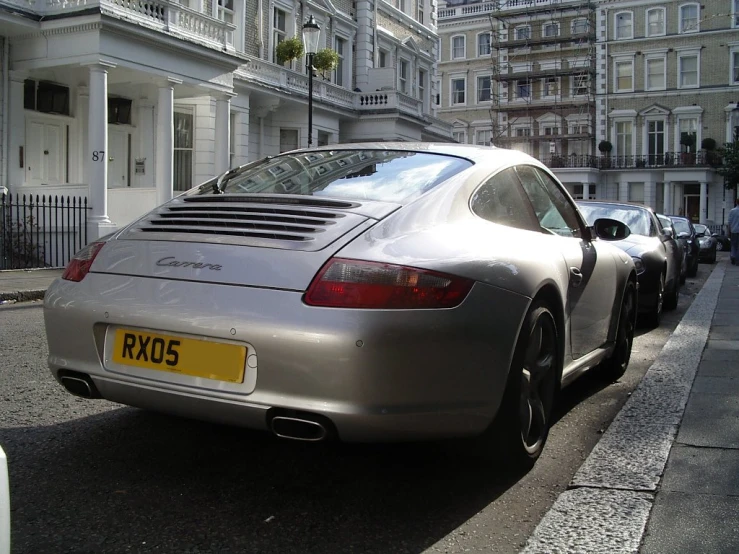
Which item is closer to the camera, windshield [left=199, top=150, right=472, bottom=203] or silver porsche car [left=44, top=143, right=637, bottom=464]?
silver porsche car [left=44, top=143, right=637, bottom=464]

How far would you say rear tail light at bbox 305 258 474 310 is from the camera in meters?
2.79

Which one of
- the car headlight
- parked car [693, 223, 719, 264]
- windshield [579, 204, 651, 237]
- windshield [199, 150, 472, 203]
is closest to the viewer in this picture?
windshield [199, 150, 472, 203]

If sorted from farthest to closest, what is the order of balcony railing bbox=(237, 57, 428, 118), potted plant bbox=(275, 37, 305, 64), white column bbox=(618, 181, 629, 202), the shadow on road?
1. white column bbox=(618, 181, 629, 202)
2. potted plant bbox=(275, 37, 305, 64)
3. balcony railing bbox=(237, 57, 428, 118)
4. the shadow on road

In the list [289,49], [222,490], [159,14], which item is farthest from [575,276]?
[289,49]

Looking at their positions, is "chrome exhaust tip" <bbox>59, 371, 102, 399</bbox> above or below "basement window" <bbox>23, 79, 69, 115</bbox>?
below

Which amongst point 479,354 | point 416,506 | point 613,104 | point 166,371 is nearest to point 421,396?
point 479,354

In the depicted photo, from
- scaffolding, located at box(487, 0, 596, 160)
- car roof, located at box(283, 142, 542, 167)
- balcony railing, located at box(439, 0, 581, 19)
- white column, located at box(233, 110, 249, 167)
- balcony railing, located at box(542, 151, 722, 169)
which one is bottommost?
car roof, located at box(283, 142, 542, 167)

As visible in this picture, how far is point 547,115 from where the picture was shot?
62.5 m

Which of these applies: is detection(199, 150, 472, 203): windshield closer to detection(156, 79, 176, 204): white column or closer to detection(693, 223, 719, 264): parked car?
detection(156, 79, 176, 204): white column

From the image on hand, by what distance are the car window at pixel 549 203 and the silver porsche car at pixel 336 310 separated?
343mm

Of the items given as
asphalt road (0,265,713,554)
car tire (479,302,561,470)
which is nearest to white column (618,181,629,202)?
asphalt road (0,265,713,554)

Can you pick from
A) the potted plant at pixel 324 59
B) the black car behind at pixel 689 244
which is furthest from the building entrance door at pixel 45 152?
the black car behind at pixel 689 244

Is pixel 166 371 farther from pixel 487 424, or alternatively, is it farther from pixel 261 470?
pixel 487 424

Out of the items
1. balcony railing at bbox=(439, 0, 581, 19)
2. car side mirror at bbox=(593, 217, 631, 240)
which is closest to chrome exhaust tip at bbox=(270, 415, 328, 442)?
car side mirror at bbox=(593, 217, 631, 240)
